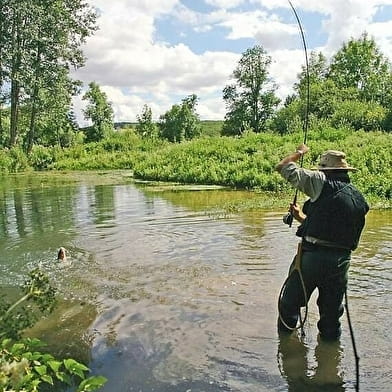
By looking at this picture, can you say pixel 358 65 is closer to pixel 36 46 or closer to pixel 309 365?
pixel 36 46

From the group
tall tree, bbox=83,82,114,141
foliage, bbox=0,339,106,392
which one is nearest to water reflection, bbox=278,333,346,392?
foliage, bbox=0,339,106,392

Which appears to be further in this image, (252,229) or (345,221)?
(252,229)

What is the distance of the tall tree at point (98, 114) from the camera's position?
235 feet

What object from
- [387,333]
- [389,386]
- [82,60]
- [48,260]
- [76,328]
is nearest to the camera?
[389,386]

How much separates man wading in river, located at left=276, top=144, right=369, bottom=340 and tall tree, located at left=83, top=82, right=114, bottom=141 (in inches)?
2618

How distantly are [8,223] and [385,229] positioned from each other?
10.6 metres

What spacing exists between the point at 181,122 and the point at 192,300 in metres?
79.1

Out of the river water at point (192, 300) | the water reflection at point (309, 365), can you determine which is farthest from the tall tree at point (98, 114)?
the water reflection at point (309, 365)

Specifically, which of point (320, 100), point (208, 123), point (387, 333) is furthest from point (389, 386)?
point (208, 123)

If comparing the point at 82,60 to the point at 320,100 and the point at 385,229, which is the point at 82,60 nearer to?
the point at 320,100

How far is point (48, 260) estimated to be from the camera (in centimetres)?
1070

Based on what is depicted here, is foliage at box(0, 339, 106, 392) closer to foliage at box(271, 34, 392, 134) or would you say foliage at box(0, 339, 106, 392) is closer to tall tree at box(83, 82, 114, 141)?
foliage at box(271, 34, 392, 134)

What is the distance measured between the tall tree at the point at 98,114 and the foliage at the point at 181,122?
12976mm

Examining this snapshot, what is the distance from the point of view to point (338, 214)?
17.6 ft
